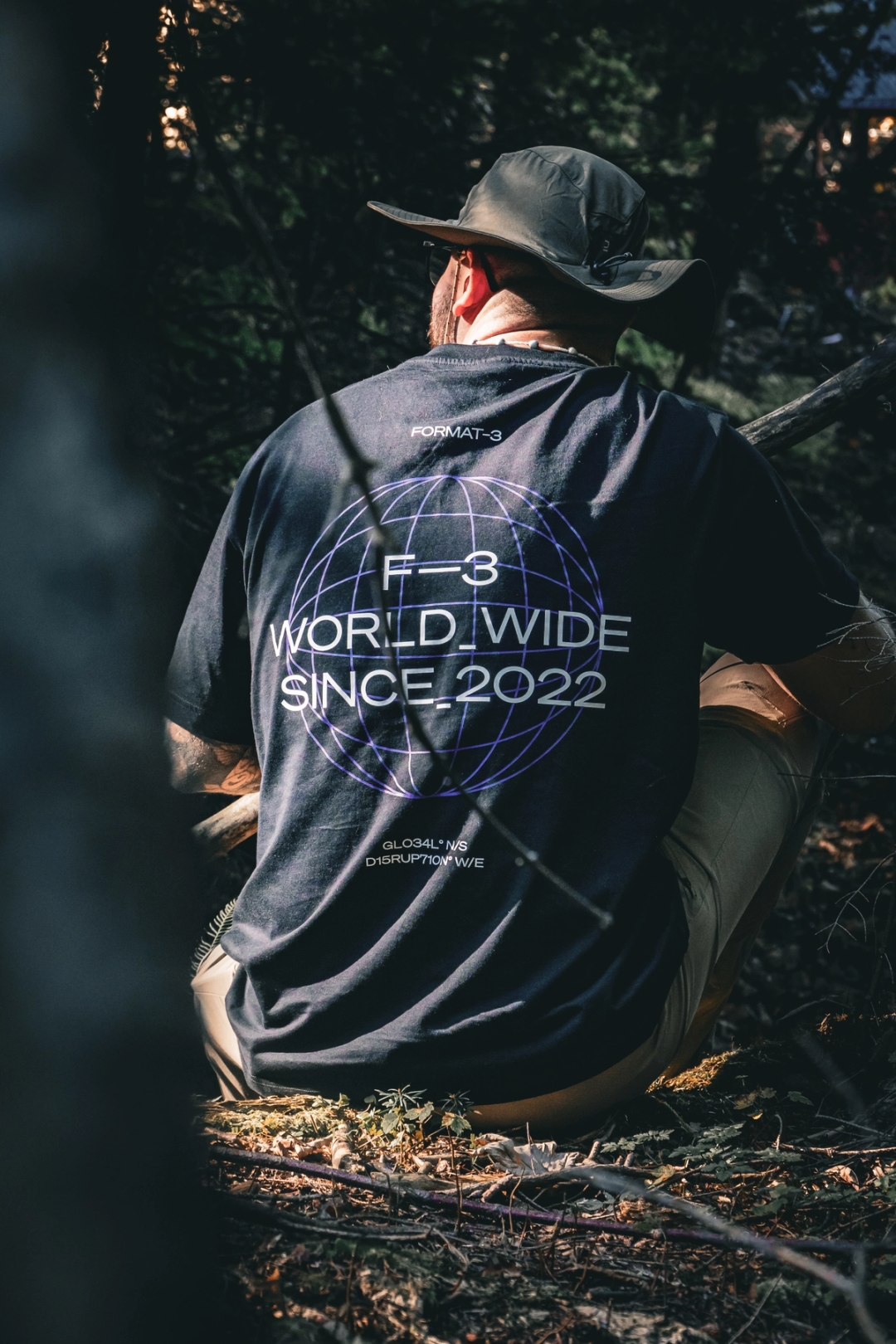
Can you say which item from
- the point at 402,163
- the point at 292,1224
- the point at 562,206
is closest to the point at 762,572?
the point at 562,206

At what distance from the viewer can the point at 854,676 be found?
2.47 metres

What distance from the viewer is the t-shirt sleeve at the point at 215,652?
234 cm

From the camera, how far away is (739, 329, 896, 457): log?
112 inches

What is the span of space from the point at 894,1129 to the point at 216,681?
5.66ft

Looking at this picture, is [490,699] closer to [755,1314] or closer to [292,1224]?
[292,1224]

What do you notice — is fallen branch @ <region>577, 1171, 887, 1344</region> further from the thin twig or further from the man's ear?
the man's ear

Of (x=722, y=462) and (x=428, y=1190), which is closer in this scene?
(x=428, y=1190)

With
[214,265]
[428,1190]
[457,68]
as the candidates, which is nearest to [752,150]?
[457,68]

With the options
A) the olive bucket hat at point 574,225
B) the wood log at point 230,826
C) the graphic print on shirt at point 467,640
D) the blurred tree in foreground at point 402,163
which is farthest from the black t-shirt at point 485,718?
the blurred tree in foreground at point 402,163

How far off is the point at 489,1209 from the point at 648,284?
2003mm

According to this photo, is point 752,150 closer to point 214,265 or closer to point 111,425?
point 214,265

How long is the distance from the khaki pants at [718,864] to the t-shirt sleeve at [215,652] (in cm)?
58

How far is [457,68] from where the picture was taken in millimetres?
4465

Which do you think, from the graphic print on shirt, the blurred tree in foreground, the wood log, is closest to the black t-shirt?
the graphic print on shirt
